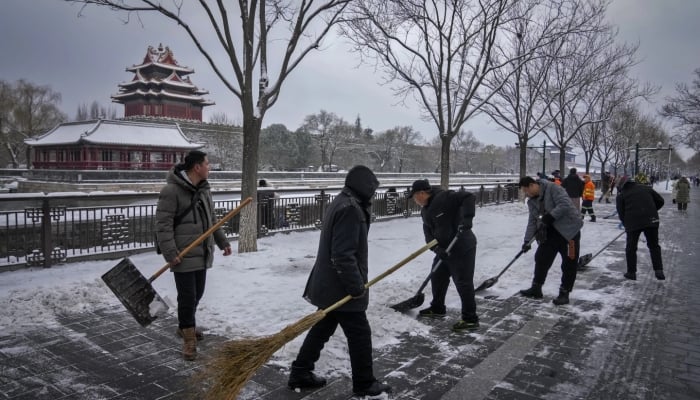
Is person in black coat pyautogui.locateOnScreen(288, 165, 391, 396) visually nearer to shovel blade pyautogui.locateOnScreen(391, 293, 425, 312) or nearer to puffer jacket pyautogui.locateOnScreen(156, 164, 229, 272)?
puffer jacket pyautogui.locateOnScreen(156, 164, 229, 272)

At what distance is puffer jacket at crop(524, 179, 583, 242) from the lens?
5812 millimetres

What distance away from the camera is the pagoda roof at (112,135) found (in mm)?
34250

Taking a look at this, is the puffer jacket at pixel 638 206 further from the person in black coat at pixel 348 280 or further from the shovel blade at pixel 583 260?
the person in black coat at pixel 348 280

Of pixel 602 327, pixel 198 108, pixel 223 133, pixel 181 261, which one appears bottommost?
pixel 602 327

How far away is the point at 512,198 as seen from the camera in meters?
25.7

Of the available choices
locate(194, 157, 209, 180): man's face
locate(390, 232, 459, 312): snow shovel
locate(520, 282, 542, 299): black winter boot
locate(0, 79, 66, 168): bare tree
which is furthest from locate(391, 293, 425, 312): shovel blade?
locate(0, 79, 66, 168): bare tree

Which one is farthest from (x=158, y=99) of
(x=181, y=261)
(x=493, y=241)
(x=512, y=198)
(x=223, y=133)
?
(x=181, y=261)

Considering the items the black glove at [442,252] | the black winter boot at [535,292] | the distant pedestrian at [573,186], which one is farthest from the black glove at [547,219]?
the distant pedestrian at [573,186]

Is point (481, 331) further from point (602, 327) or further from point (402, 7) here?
point (402, 7)

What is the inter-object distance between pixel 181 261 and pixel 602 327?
14.6 ft

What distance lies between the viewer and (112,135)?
3509cm

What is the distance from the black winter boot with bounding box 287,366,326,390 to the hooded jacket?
55 centimetres

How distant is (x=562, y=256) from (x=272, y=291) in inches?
151

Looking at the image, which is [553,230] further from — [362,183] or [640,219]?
[362,183]
